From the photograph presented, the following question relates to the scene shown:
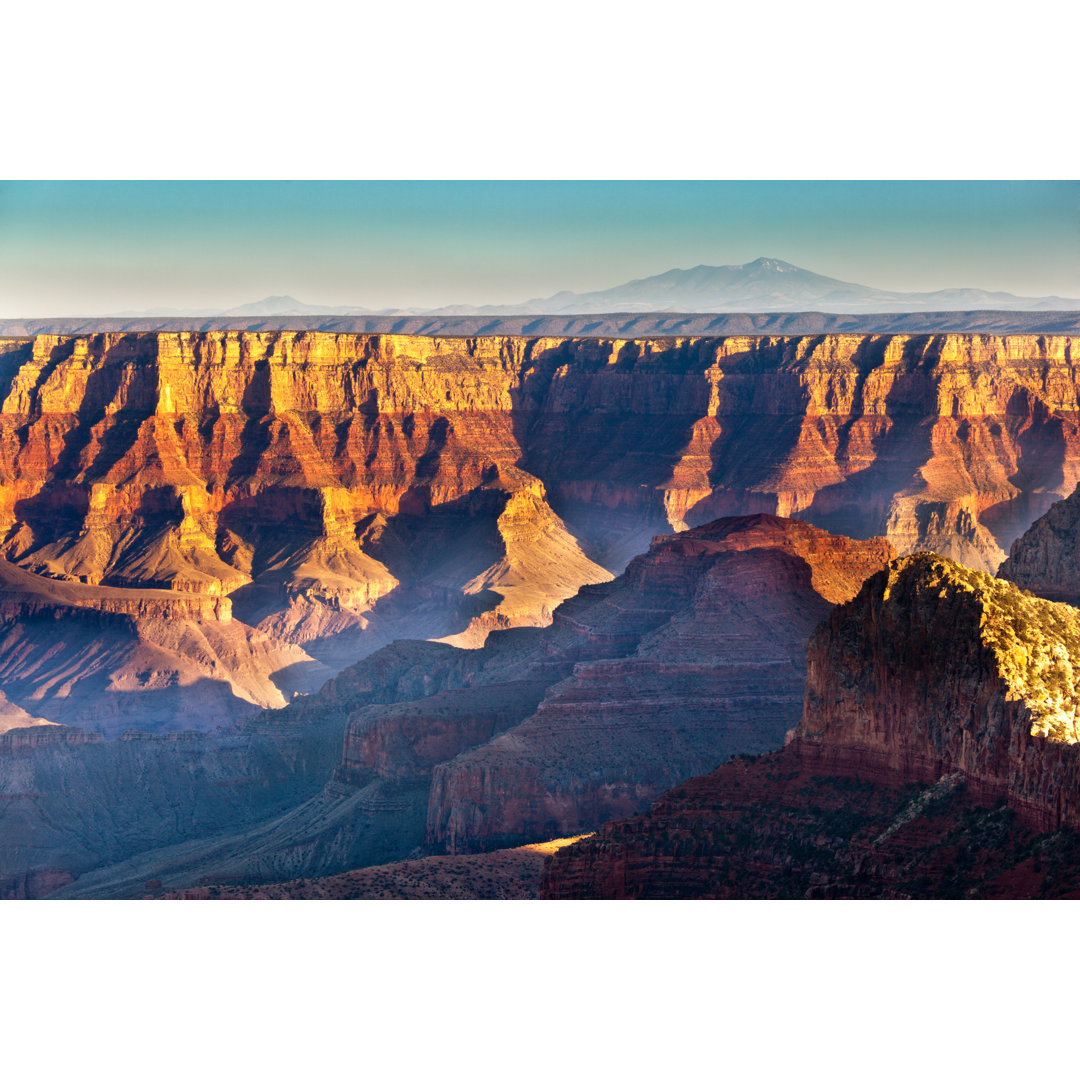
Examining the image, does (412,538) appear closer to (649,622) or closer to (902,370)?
(902,370)

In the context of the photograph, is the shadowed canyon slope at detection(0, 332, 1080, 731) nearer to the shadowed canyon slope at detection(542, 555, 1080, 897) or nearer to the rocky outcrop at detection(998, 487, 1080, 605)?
the rocky outcrop at detection(998, 487, 1080, 605)

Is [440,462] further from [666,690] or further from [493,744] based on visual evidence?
[493,744]

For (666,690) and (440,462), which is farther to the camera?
(440,462)

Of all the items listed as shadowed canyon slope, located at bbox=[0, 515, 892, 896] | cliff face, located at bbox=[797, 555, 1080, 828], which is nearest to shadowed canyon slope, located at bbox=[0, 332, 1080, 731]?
shadowed canyon slope, located at bbox=[0, 515, 892, 896]

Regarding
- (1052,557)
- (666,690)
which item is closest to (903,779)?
(666,690)

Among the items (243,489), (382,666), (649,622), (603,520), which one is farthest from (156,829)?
(603,520)

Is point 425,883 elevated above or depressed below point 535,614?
below

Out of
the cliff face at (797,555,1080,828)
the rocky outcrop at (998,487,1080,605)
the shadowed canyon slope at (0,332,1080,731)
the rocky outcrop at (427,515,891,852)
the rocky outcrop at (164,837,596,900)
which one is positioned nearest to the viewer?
the cliff face at (797,555,1080,828)
